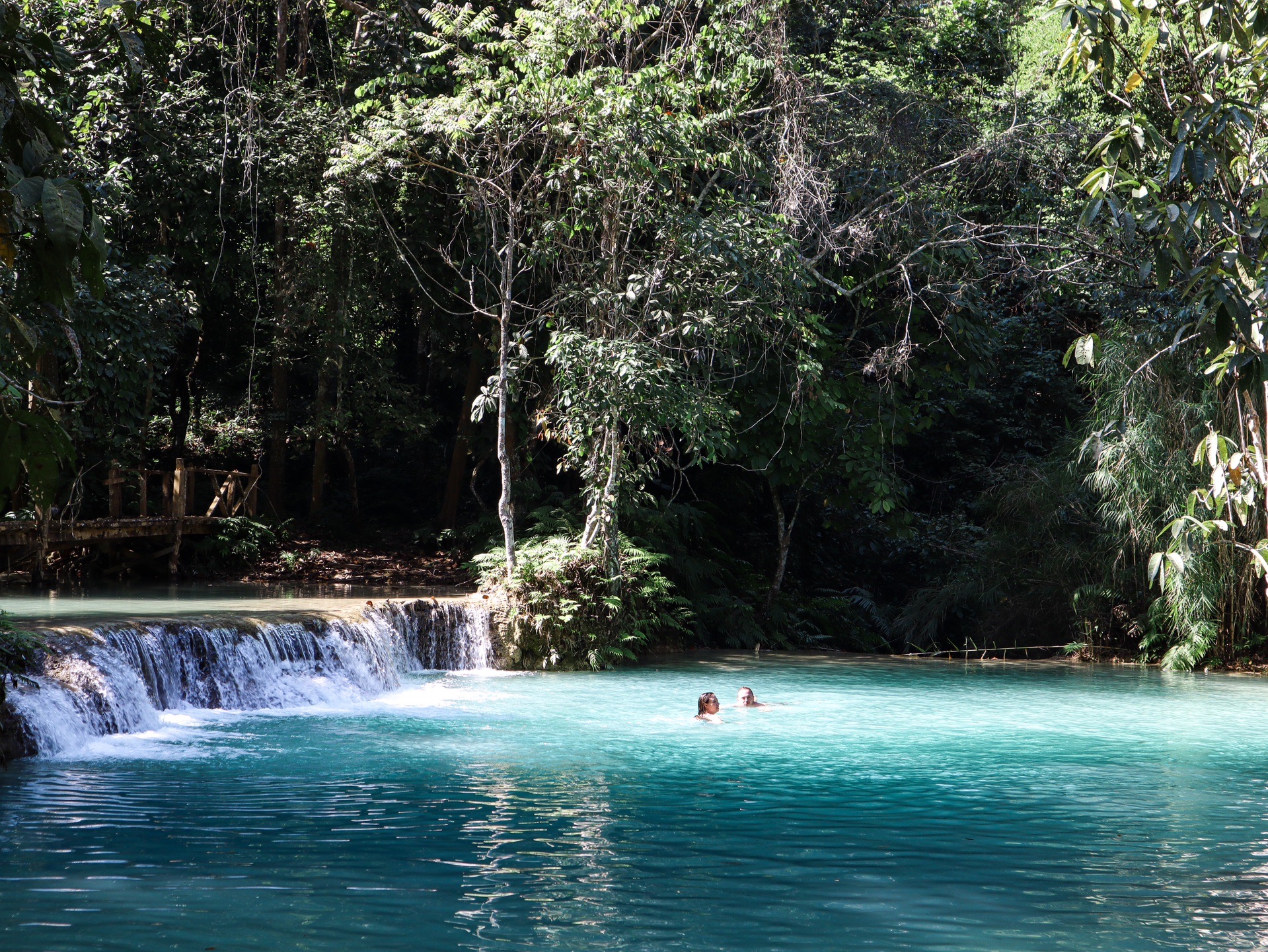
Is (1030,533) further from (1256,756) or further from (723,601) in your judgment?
(1256,756)

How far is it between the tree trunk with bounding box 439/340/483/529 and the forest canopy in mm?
76

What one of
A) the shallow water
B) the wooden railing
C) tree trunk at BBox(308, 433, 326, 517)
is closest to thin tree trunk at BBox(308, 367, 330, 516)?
tree trunk at BBox(308, 433, 326, 517)

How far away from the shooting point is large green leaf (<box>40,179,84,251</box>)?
2.77m

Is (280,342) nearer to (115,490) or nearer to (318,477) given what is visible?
(115,490)

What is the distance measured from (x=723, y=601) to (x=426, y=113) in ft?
24.8

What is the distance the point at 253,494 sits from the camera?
21.0 m

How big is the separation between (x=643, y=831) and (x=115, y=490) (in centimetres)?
1401

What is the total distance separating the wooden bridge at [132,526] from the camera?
16359 millimetres

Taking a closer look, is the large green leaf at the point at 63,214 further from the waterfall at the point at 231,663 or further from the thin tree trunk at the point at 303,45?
the thin tree trunk at the point at 303,45

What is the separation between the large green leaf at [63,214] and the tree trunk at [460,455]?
15882mm

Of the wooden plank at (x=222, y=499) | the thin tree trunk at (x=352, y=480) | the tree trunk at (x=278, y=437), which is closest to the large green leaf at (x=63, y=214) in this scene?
the tree trunk at (x=278, y=437)

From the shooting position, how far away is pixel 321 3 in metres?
16.9

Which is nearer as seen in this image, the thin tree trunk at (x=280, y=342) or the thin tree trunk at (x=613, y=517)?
the thin tree trunk at (x=613, y=517)

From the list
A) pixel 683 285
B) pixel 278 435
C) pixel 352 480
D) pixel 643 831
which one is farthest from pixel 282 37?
pixel 643 831
